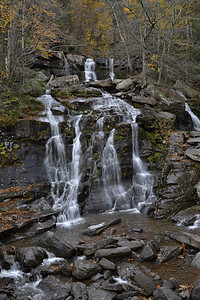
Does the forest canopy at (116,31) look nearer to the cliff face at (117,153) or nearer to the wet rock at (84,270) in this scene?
the cliff face at (117,153)

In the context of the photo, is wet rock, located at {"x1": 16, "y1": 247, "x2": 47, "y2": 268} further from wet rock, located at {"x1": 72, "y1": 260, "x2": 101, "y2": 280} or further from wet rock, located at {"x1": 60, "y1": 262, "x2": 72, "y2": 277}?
wet rock, located at {"x1": 72, "y1": 260, "x2": 101, "y2": 280}

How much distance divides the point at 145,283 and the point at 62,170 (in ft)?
22.9

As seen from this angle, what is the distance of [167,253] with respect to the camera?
5543 millimetres

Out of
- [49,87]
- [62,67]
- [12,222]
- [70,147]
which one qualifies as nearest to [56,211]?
[12,222]

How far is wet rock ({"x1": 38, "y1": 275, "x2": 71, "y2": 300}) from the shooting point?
4.41 m

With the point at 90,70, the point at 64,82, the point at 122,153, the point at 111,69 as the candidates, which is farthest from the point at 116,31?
the point at 122,153

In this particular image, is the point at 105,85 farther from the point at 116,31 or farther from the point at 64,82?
the point at 116,31

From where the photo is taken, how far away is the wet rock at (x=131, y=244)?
587 centimetres

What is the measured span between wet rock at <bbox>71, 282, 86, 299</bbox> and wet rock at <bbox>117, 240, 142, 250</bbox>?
1.72 metres

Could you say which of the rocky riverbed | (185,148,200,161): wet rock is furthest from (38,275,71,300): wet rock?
(185,148,200,161): wet rock

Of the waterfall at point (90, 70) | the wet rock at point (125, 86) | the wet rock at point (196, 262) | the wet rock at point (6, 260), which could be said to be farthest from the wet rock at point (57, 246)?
the waterfall at point (90, 70)

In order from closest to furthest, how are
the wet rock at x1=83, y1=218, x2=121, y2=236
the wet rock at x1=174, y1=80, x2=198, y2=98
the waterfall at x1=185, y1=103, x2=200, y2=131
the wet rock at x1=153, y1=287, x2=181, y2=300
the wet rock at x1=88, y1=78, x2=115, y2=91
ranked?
the wet rock at x1=153, y1=287, x2=181, y2=300 < the wet rock at x1=83, y1=218, x2=121, y2=236 < the waterfall at x1=185, y1=103, x2=200, y2=131 < the wet rock at x1=174, y1=80, x2=198, y2=98 < the wet rock at x1=88, y1=78, x2=115, y2=91

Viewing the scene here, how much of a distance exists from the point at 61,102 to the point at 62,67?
30.2 feet

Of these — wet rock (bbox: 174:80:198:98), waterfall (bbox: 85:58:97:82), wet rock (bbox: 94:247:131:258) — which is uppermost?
waterfall (bbox: 85:58:97:82)
